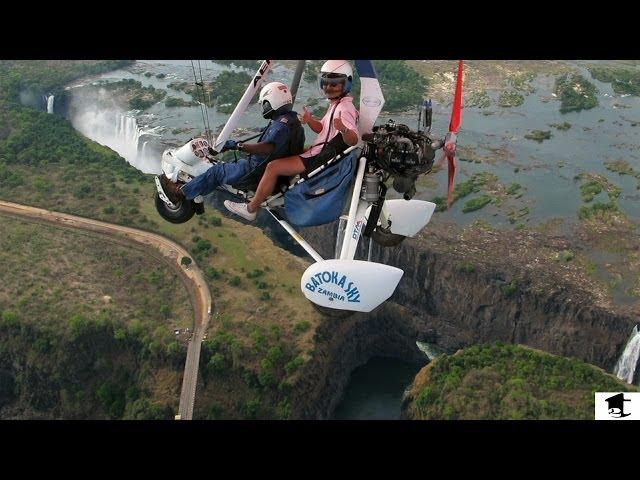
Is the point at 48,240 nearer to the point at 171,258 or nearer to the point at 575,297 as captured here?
the point at 171,258

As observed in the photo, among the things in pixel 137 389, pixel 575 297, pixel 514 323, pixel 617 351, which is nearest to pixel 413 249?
pixel 514 323

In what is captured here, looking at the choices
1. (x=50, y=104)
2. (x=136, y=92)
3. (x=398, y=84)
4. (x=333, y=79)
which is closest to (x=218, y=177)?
(x=333, y=79)

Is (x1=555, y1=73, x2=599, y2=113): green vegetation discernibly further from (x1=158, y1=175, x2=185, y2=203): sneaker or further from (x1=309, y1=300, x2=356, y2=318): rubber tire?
(x1=309, y1=300, x2=356, y2=318): rubber tire

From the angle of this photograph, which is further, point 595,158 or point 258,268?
point 595,158

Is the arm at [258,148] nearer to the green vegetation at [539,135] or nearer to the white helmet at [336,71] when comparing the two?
the white helmet at [336,71]

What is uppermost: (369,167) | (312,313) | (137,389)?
(369,167)
